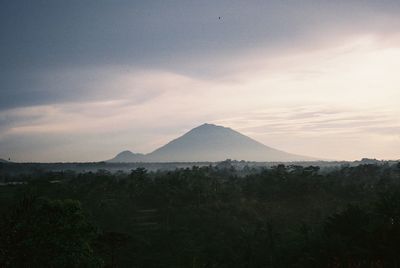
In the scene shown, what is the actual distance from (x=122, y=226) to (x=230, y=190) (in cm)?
2026

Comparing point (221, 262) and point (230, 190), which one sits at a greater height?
point (230, 190)

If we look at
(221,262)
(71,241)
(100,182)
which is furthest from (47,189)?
(71,241)

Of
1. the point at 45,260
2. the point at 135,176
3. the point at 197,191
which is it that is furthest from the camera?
the point at 135,176

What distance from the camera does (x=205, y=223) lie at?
50219 mm

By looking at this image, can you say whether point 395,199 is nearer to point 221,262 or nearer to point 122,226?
point 221,262

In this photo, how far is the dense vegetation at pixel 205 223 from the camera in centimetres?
2221

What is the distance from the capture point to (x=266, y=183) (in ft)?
222

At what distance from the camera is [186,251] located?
41.4 m

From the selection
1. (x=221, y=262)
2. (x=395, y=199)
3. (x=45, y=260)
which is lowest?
(x=221, y=262)

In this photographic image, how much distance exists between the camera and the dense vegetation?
2221 centimetres

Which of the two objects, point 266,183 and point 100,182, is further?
point 100,182

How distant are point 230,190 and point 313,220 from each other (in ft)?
54.1

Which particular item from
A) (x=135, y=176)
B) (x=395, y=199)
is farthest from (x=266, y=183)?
(x=395, y=199)

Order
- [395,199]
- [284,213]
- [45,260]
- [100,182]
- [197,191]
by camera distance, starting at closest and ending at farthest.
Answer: [45,260] < [395,199] < [284,213] < [197,191] < [100,182]
